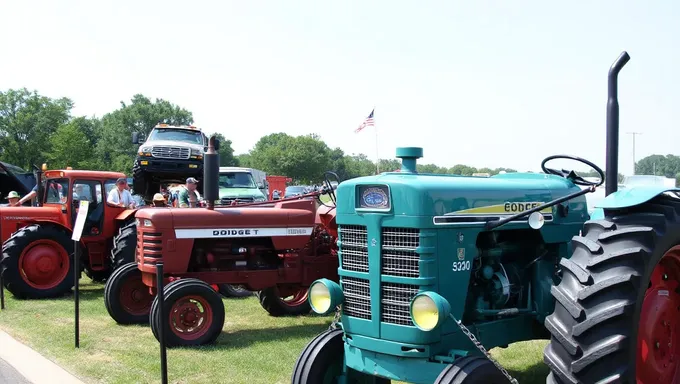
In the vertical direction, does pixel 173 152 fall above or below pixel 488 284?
above

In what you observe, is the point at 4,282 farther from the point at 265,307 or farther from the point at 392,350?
the point at 392,350

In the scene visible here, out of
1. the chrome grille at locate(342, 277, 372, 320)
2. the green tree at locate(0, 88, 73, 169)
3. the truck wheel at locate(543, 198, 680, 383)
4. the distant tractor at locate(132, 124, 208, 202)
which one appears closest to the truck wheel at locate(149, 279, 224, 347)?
the chrome grille at locate(342, 277, 372, 320)

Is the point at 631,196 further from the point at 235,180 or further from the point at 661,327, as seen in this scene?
the point at 235,180

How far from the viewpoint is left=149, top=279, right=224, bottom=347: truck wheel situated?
713 centimetres

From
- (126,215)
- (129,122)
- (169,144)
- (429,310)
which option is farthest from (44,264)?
(129,122)

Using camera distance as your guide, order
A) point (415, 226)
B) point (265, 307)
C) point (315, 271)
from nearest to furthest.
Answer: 1. point (415, 226)
2. point (315, 271)
3. point (265, 307)

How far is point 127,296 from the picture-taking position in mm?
8516

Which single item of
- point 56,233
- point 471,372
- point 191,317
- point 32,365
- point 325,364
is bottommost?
point 32,365

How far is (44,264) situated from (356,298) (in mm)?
8225

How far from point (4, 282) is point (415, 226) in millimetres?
8818

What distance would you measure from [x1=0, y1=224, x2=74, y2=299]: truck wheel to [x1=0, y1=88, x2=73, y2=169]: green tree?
49363 millimetres

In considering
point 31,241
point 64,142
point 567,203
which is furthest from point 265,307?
point 64,142

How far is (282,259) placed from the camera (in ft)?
28.0

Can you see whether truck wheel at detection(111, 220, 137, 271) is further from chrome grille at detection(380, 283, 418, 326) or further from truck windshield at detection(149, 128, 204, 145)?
truck windshield at detection(149, 128, 204, 145)
